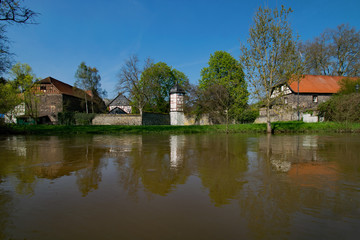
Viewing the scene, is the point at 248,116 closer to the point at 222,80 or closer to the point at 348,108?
the point at 222,80

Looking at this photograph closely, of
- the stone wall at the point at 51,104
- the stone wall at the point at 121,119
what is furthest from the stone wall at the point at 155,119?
the stone wall at the point at 51,104

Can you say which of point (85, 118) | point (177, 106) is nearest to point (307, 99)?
point (177, 106)

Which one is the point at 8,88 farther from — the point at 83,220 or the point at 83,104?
the point at 83,220

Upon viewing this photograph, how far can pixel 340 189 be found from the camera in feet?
10.4

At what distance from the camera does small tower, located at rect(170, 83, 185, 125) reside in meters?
40.5

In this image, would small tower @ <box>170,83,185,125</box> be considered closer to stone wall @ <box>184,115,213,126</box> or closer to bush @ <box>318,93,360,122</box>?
stone wall @ <box>184,115,213,126</box>

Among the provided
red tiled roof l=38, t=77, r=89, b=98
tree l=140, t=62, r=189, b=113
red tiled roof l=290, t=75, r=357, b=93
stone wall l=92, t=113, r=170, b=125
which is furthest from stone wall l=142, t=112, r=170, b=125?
red tiled roof l=290, t=75, r=357, b=93

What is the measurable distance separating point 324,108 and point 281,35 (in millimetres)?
14828

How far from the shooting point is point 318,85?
129 feet

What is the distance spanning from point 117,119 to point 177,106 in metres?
12.1

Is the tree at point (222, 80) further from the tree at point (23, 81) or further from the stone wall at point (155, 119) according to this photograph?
the tree at point (23, 81)

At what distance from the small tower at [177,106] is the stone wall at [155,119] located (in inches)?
50.6

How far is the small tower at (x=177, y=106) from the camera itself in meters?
40.5

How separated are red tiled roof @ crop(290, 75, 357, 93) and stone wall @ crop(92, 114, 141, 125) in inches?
1164
